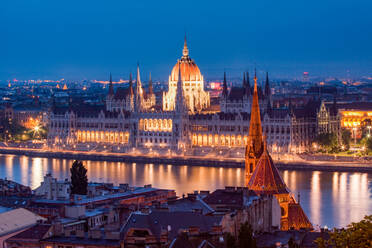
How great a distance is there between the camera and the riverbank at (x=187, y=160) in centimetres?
5048

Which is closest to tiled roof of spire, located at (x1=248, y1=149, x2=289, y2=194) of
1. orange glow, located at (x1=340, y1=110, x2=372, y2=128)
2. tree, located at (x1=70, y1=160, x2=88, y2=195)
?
tree, located at (x1=70, y1=160, x2=88, y2=195)

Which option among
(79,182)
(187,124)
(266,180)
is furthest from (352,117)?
(266,180)

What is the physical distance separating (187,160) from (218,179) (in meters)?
11.9

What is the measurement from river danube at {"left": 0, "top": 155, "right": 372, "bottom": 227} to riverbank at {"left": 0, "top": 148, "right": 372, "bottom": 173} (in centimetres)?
108

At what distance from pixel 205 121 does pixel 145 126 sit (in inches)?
215

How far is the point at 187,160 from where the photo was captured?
57344 mm

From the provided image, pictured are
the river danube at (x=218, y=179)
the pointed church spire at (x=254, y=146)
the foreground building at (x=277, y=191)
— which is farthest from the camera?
the river danube at (x=218, y=179)

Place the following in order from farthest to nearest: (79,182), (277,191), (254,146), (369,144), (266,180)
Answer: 1. (369,144)
2. (79,182)
3. (254,146)
4. (266,180)
5. (277,191)

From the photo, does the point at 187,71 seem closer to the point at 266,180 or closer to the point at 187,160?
the point at 187,160

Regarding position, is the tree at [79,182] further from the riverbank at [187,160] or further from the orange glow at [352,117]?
the orange glow at [352,117]

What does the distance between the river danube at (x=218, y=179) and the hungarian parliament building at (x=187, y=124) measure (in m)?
7.05

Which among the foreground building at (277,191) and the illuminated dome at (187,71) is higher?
the illuminated dome at (187,71)

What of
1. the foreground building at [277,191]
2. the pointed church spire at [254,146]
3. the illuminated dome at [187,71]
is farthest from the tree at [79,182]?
the illuminated dome at [187,71]

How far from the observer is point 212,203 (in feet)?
67.1
